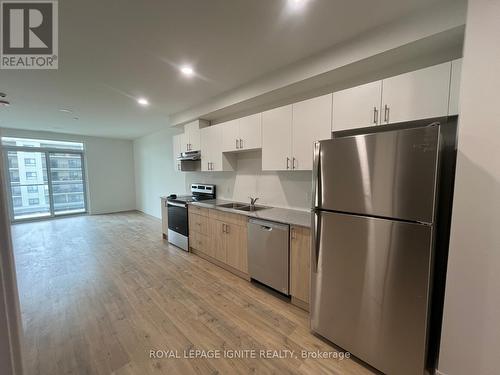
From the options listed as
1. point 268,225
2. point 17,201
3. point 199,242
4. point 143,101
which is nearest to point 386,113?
point 268,225

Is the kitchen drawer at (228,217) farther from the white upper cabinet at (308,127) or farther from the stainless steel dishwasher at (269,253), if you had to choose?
the white upper cabinet at (308,127)

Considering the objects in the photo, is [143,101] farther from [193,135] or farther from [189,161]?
[189,161]

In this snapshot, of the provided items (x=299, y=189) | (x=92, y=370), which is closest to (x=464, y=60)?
(x=299, y=189)

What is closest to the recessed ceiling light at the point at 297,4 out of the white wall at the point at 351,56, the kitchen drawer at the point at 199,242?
the white wall at the point at 351,56

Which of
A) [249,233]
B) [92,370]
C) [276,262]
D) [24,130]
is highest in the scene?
[24,130]

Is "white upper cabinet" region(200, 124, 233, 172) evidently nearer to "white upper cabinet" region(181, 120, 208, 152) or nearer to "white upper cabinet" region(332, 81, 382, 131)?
"white upper cabinet" region(181, 120, 208, 152)

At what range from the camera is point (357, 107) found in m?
2.02

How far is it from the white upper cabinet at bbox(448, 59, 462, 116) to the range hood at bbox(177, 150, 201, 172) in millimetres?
3457

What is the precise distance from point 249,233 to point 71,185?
7.09m

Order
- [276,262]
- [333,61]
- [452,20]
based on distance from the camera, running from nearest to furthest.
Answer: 1. [452,20]
2. [333,61]
3. [276,262]

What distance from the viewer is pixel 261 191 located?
3.39 metres

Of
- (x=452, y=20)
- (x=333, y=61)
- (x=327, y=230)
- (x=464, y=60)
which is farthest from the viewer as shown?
Result: (x=333, y=61)

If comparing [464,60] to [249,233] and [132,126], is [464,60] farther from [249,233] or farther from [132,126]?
[132,126]

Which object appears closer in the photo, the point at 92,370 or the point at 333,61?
the point at 92,370
